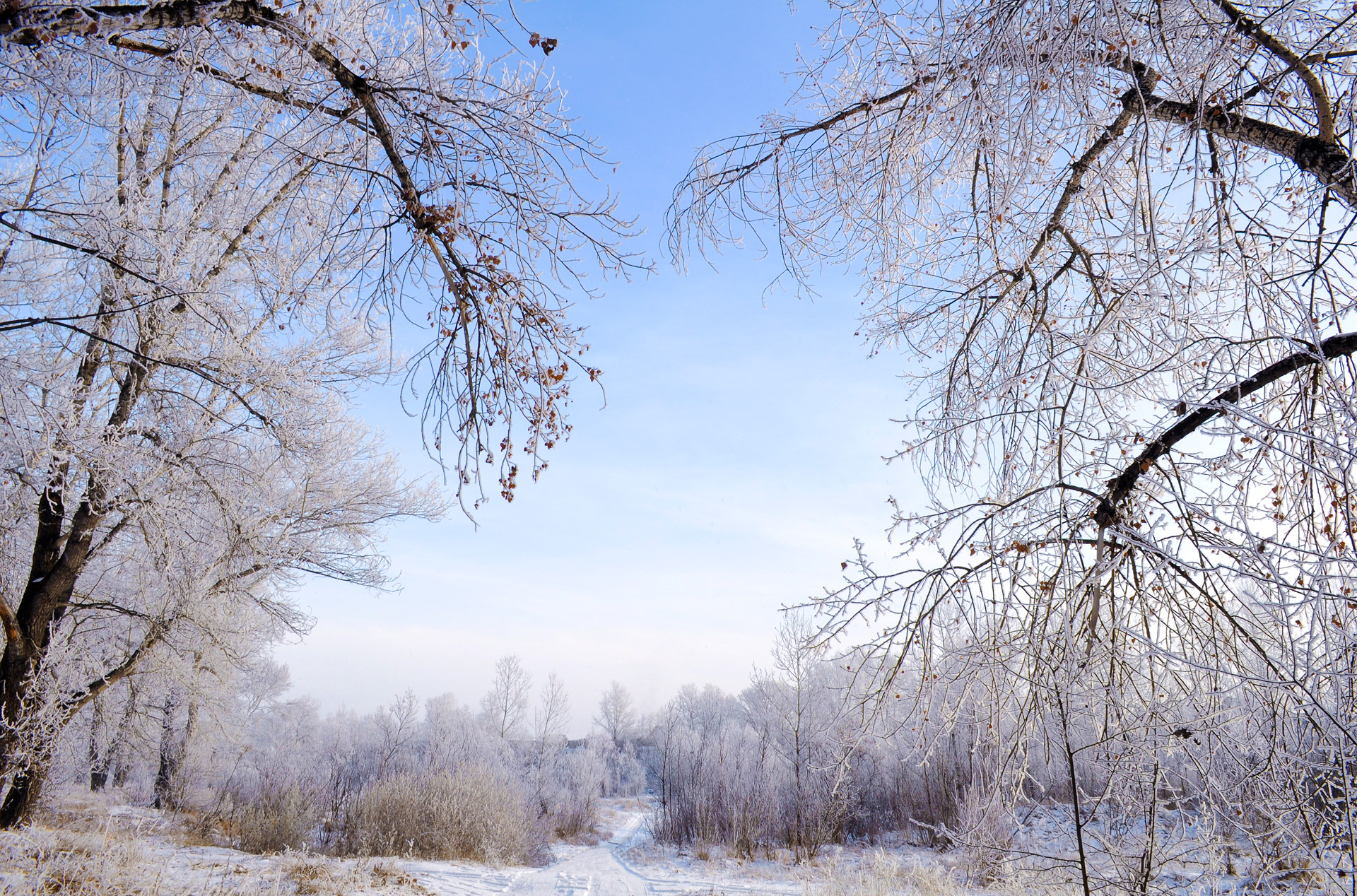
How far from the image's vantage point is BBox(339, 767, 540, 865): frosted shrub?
524 inches

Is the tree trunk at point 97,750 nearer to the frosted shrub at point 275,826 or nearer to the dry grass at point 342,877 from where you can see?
the frosted shrub at point 275,826

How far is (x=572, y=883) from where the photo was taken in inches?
468

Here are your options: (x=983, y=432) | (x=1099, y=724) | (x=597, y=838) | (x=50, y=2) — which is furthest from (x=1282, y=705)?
(x=597, y=838)

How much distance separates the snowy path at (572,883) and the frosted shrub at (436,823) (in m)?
1.15

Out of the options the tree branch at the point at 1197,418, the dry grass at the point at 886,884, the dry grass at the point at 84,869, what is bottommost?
the dry grass at the point at 886,884

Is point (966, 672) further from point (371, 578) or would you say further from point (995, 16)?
point (371, 578)

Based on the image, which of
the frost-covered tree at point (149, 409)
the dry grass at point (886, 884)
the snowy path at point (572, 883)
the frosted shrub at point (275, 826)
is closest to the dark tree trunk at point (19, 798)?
the frost-covered tree at point (149, 409)

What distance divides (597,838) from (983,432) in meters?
20.5

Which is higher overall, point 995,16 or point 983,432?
point 995,16

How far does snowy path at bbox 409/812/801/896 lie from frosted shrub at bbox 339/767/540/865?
1148 millimetres

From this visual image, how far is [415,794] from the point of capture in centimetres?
1420

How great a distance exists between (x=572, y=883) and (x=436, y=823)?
3.67 meters

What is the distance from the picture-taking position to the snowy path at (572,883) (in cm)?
1029

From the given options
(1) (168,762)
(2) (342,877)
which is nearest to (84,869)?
(2) (342,877)
